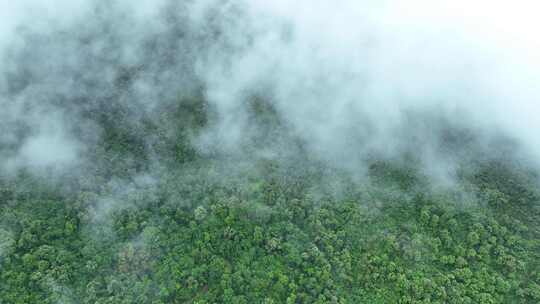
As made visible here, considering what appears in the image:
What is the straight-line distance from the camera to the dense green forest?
86.2 meters

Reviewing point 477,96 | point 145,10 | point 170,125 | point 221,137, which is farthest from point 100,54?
point 477,96

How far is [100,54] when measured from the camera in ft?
422

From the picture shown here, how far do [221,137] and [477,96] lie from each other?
62937 millimetres

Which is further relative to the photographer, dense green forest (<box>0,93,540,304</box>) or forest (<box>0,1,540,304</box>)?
forest (<box>0,1,540,304</box>)

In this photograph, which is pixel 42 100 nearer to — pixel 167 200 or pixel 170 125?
pixel 170 125

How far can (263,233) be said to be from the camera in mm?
93250

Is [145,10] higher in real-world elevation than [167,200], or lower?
higher

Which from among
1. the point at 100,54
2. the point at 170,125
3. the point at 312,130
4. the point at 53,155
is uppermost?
the point at 100,54

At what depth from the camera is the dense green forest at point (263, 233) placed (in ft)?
283

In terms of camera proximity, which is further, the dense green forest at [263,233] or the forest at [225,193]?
the forest at [225,193]

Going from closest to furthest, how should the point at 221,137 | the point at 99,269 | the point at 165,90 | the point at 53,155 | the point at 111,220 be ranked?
the point at 99,269 → the point at 111,220 → the point at 53,155 → the point at 221,137 → the point at 165,90

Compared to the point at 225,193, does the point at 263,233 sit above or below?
below

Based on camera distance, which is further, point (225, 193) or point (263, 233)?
point (225, 193)

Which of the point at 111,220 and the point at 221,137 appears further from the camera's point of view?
the point at 221,137
